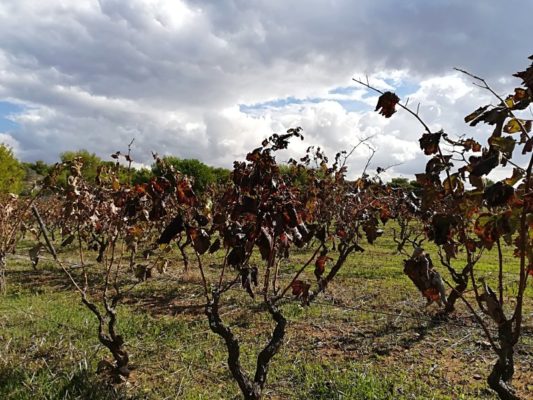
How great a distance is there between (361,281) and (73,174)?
4.96 metres

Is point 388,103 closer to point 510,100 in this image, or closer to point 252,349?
point 510,100

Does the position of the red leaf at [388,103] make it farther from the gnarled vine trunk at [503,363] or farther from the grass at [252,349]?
the grass at [252,349]

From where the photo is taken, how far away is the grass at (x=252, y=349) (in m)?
3.12

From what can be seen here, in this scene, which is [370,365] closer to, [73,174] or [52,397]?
[52,397]

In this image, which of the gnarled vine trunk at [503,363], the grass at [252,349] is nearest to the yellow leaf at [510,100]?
the gnarled vine trunk at [503,363]

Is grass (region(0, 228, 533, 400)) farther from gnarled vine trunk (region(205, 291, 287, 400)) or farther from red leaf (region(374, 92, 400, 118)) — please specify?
red leaf (region(374, 92, 400, 118))

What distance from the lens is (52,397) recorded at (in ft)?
9.50

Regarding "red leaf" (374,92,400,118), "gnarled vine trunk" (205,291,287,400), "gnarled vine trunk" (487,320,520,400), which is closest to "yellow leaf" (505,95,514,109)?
"red leaf" (374,92,400,118)

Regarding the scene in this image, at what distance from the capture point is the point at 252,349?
4008mm

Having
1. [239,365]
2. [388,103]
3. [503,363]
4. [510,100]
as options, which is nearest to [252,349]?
[239,365]

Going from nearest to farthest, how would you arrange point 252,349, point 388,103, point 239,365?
point 388,103
point 239,365
point 252,349

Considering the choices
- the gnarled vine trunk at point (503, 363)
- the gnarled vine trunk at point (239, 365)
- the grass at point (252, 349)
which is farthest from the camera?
the grass at point (252, 349)

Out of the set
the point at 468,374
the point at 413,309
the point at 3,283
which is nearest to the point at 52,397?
the point at 468,374

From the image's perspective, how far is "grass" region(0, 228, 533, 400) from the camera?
312cm
